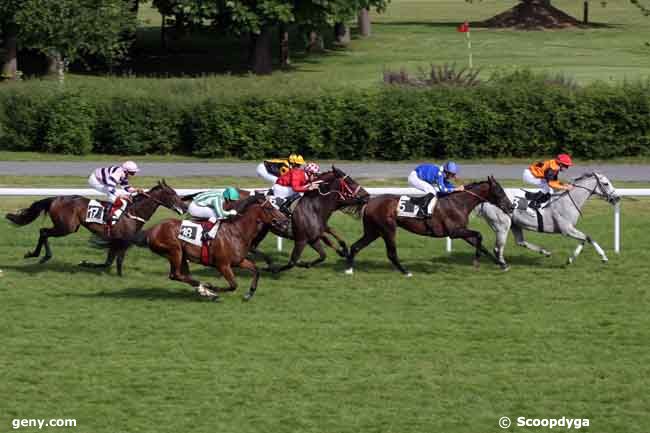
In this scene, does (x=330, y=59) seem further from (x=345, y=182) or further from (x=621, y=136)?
(x=345, y=182)

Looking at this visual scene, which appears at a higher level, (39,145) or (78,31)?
(78,31)

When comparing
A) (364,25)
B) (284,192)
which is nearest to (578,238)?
(284,192)

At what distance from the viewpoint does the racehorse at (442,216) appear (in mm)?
14391

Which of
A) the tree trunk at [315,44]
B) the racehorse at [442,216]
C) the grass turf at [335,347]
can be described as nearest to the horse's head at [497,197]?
the racehorse at [442,216]

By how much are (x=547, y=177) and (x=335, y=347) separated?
5343 mm

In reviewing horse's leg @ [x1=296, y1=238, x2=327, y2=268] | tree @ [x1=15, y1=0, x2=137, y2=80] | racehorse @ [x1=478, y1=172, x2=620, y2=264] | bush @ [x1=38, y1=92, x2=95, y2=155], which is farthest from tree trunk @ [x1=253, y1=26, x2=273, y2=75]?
racehorse @ [x1=478, y1=172, x2=620, y2=264]

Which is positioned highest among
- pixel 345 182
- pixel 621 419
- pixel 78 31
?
pixel 78 31

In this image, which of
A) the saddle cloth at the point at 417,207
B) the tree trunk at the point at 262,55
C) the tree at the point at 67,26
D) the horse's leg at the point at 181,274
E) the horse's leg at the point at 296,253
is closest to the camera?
the horse's leg at the point at 181,274

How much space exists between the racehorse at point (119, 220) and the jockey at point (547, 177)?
15.1 feet

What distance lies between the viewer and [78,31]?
32.0 m

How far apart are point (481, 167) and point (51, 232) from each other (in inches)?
499

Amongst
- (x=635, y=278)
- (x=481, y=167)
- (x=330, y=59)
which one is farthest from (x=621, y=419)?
(x=330, y=59)

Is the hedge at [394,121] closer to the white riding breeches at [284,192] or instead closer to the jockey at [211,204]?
the white riding breeches at [284,192]

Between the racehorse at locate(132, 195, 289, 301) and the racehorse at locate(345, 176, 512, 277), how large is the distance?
1853 mm
